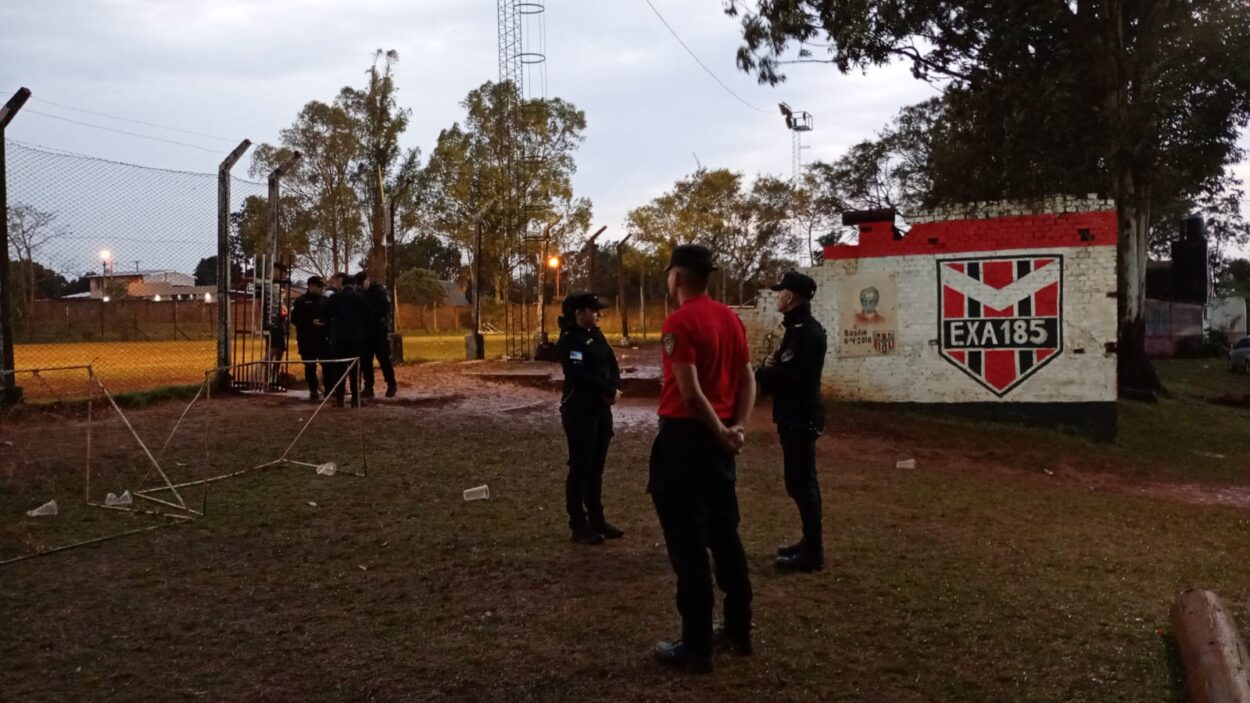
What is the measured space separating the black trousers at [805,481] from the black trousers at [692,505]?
158 cm

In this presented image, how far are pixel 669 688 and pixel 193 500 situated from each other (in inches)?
203

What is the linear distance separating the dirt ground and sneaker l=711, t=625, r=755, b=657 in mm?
55

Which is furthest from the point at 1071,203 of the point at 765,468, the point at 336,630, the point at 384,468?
the point at 336,630

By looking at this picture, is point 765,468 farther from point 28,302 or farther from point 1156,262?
point 1156,262

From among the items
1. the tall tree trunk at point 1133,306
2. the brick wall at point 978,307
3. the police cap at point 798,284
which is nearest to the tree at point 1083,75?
the tall tree trunk at point 1133,306

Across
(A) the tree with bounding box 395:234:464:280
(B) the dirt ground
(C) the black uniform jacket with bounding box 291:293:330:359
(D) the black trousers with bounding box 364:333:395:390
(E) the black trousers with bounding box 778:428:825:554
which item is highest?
(A) the tree with bounding box 395:234:464:280

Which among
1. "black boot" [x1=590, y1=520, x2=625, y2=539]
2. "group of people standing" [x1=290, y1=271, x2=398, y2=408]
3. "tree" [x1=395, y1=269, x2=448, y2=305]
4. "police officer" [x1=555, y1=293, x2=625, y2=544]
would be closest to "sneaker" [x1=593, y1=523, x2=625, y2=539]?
"black boot" [x1=590, y1=520, x2=625, y2=539]

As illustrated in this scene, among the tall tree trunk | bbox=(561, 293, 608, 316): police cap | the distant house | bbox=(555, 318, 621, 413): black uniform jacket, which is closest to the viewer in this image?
bbox=(555, 318, 621, 413): black uniform jacket

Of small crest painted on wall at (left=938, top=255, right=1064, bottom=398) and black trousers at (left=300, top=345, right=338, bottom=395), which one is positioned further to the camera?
small crest painted on wall at (left=938, top=255, right=1064, bottom=398)

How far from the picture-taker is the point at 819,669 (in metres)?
4.18

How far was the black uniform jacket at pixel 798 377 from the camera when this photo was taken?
5691mm

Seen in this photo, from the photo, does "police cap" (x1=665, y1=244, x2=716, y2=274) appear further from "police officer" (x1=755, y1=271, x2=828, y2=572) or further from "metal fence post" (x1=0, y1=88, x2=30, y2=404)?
"metal fence post" (x1=0, y1=88, x2=30, y2=404)

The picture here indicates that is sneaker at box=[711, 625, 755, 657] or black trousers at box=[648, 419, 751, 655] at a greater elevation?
black trousers at box=[648, 419, 751, 655]

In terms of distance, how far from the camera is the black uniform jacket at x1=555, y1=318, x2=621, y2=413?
611 cm
